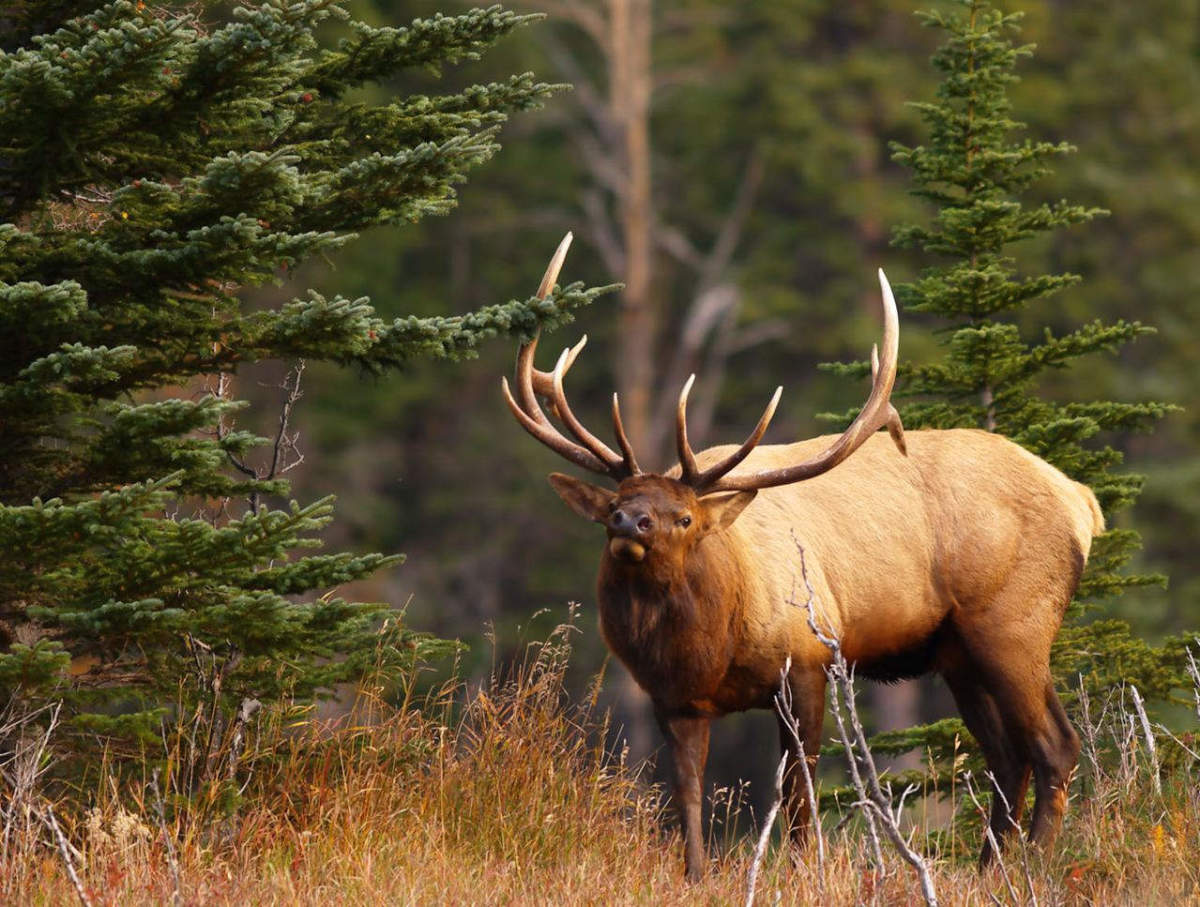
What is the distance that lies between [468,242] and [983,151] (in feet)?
67.3

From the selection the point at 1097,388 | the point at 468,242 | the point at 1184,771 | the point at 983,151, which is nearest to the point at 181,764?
the point at 1184,771

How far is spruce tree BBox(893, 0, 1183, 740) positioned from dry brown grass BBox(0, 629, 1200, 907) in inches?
73.2

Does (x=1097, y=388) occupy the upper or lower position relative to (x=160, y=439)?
lower

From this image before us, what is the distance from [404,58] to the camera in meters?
7.04

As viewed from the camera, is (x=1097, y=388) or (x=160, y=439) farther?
(x=1097, y=388)

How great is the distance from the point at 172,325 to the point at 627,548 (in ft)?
6.02

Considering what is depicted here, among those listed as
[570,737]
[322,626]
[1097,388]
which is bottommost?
[1097,388]

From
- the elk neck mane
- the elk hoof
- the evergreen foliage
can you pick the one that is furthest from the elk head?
the evergreen foliage

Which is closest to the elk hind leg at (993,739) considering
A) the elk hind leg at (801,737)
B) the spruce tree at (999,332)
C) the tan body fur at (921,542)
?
the tan body fur at (921,542)

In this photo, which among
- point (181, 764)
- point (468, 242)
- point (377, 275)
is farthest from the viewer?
point (468, 242)

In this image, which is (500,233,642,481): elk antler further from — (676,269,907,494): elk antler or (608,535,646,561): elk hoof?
(608,535,646,561): elk hoof

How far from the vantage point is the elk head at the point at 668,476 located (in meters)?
7.21

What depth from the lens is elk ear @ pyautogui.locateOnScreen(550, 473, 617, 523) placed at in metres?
7.62

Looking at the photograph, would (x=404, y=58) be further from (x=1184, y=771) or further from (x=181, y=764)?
(x=1184, y=771)
